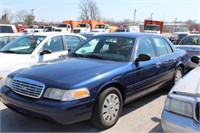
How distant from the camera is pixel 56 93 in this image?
12.3 ft

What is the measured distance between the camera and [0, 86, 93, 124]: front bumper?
11.8 feet

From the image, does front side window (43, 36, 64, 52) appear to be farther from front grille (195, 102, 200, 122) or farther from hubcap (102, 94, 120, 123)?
front grille (195, 102, 200, 122)

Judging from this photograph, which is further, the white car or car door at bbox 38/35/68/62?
car door at bbox 38/35/68/62

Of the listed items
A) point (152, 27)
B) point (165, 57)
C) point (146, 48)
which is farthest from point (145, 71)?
point (152, 27)

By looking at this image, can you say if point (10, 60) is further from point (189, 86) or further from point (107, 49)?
point (189, 86)

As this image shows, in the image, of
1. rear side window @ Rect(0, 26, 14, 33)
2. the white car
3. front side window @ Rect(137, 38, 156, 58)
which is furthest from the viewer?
rear side window @ Rect(0, 26, 14, 33)

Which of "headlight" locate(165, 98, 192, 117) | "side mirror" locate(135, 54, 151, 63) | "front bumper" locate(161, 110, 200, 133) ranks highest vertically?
"side mirror" locate(135, 54, 151, 63)

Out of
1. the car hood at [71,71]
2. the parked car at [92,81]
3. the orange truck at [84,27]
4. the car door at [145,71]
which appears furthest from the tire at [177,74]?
the orange truck at [84,27]

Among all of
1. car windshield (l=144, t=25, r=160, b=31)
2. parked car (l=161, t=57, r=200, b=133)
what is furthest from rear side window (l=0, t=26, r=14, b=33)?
car windshield (l=144, t=25, r=160, b=31)

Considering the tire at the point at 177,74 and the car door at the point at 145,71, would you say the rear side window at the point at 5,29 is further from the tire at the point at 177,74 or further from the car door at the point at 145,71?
the car door at the point at 145,71

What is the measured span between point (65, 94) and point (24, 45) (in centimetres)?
371

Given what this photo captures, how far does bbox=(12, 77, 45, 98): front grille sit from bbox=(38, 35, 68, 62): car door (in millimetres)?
2438

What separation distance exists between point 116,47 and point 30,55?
244cm

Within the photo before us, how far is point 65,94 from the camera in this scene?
145 inches
